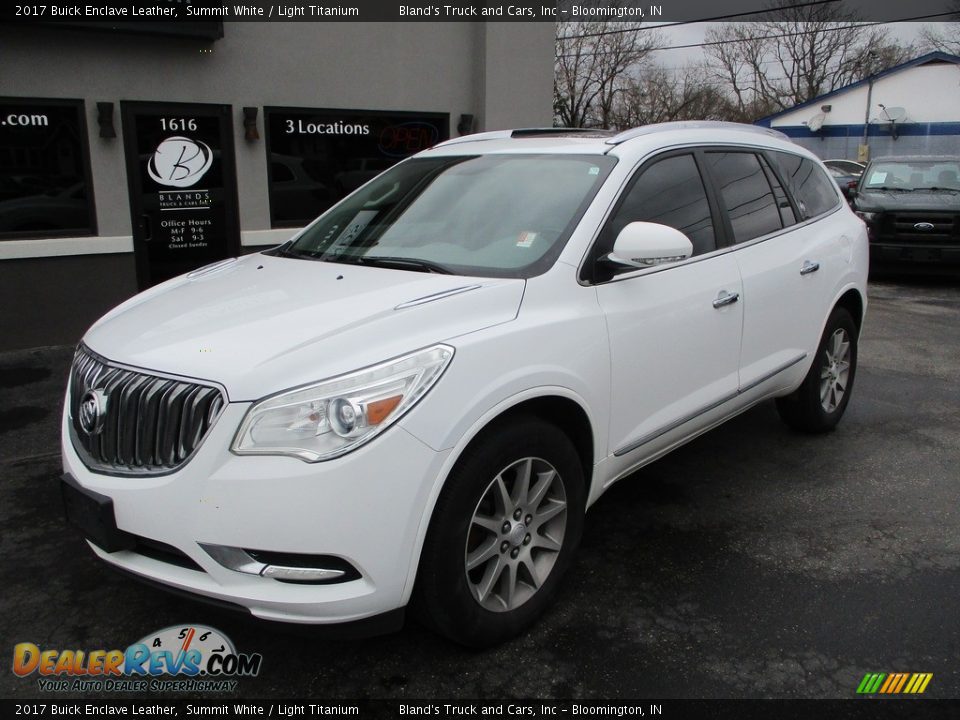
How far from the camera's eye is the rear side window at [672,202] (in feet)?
11.5

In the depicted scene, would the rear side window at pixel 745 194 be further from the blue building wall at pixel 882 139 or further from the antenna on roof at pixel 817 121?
the antenna on roof at pixel 817 121

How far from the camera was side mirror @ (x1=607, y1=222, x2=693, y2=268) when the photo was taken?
315 cm

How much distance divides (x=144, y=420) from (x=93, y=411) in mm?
303

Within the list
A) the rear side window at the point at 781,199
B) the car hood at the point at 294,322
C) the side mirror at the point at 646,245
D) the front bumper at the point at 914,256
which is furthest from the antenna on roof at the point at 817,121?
the car hood at the point at 294,322

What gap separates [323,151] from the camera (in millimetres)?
9250

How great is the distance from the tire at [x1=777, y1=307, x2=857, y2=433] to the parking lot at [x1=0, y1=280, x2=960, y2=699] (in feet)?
0.52

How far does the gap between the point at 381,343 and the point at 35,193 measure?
6.51 metres

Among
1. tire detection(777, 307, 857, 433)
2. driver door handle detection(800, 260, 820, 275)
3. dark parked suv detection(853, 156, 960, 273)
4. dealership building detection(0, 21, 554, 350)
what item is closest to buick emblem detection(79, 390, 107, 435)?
driver door handle detection(800, 260, 820, 275)

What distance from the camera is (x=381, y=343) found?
256cm

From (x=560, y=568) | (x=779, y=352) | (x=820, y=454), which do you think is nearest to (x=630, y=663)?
(x=560, y=568)

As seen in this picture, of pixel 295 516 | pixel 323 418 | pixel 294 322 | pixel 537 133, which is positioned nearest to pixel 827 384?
pixel 537 133

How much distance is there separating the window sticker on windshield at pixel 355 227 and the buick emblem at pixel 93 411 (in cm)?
137

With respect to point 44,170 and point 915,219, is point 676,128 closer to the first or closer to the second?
point 44,170

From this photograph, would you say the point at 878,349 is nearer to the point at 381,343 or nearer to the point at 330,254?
the point at 330,254
